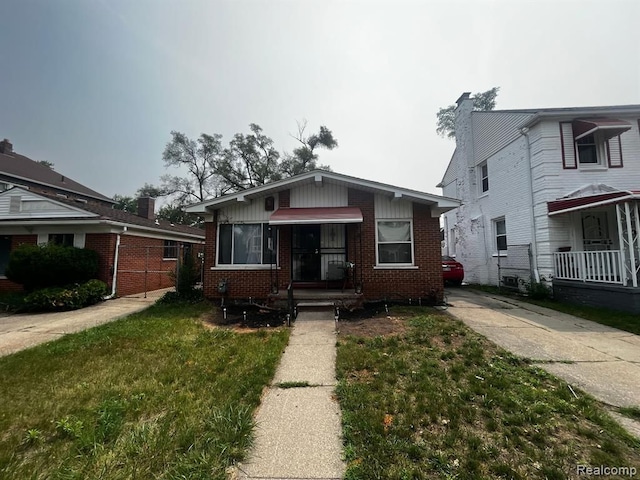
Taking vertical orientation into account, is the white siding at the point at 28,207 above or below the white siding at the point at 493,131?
below

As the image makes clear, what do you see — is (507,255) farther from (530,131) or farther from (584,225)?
(530,131)

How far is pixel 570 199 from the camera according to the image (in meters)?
9.38

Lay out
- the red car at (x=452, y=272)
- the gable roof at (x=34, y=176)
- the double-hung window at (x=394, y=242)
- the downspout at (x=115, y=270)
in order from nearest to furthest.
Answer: the double-hung window at (x=394, y=242) < the downspout at (x=115, y=270) < the red car at (x=452, y=272) < the gable roof at (x=34, y=176)

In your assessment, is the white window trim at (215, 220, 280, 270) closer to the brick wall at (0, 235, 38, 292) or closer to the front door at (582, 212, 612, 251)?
the brick wall at (0, 235, 38, 292)

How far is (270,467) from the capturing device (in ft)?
7.86

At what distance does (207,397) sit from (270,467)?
1.45 metres

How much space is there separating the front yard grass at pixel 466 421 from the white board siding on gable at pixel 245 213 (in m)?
6.00

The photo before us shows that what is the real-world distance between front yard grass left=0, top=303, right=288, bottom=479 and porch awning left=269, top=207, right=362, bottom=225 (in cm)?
337

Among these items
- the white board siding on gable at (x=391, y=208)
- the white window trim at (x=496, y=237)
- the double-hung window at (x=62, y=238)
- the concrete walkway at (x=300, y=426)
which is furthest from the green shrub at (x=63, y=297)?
the white window trim at (x=496, y=237)

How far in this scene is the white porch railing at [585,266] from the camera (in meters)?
8.36

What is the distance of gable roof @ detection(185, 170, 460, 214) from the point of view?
852cm

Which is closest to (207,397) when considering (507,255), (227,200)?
(227,200)

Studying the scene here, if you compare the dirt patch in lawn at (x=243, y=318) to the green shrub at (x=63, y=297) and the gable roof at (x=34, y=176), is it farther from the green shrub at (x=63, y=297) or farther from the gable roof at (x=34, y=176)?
the gable roof at (x=34, y=176)

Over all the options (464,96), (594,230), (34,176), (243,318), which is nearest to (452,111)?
(464,96)
